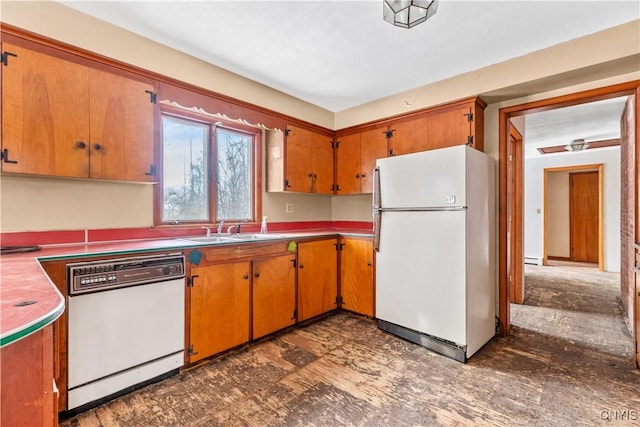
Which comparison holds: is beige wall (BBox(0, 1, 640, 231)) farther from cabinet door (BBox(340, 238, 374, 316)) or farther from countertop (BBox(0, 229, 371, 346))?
cabinet door (BBox(340, 238, 374, 316))

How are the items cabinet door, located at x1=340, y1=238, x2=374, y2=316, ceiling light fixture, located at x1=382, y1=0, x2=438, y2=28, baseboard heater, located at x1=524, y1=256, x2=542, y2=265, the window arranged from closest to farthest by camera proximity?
1. ceiling light fixture, located at x1=382, y1=0, x2=438, y2=28
2. the window
3. cabinet door, located at x1=340, y1=238, x2=374, y2=316
4. baseboard heater, located at x1=524, y1=256, x2=542, y2=265

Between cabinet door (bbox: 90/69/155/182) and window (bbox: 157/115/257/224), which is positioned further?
window (bbox: 157/115/257/224)

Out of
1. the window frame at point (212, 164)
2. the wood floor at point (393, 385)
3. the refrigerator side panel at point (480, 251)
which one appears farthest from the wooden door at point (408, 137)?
the wood floor at point (393, 385)

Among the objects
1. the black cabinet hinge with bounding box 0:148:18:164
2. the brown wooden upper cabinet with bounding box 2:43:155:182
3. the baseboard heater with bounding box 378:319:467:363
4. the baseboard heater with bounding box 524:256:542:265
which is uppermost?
the brown wooden upper cabinet with bounding box 2:43:155:182

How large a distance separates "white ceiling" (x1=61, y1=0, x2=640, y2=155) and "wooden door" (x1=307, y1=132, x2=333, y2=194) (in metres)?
0.81

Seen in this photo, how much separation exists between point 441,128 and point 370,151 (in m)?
0.87

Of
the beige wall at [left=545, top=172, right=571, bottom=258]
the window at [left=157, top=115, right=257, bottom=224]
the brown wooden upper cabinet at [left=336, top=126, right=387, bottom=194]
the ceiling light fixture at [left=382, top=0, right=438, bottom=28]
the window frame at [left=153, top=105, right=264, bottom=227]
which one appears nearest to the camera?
the ceiling light fixture at [left=382, top=0, right=438, bottom=28]

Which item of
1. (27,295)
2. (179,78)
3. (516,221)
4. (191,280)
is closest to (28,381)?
(27,295)

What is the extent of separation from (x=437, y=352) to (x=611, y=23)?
2.77m

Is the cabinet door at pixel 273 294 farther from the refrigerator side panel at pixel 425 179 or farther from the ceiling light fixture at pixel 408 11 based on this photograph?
the ceiling light fixture at pixel 408 11

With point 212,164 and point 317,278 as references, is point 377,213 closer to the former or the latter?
point 317,278

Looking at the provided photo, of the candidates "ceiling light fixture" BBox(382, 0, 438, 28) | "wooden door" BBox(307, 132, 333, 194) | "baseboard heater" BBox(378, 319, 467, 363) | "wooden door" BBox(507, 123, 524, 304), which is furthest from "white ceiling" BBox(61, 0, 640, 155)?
"baseboard heater" BBox(378, 319, 467, 363)

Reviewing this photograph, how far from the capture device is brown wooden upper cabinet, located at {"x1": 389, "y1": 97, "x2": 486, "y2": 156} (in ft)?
9.34

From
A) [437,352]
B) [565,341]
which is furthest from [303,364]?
[565,341]
